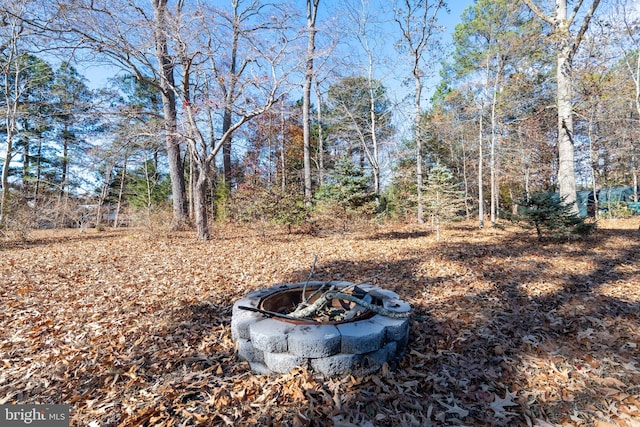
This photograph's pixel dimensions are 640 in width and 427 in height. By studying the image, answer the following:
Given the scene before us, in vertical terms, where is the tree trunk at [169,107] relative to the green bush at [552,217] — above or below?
above

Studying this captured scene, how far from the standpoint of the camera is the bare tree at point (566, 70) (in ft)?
20.4

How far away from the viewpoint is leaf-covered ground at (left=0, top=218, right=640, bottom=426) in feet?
5.51

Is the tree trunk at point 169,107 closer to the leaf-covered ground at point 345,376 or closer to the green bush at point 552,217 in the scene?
the leaf-covered ground at point 345,376

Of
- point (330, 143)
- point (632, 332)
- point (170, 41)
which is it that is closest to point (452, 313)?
point (632, 332)

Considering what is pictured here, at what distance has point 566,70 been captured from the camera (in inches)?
258

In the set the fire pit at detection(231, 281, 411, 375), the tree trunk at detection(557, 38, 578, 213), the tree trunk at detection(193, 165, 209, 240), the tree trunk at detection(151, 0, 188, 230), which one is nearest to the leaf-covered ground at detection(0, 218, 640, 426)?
the fire pit at detection(231, 281, 411, 375)

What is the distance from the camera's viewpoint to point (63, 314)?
298 cm

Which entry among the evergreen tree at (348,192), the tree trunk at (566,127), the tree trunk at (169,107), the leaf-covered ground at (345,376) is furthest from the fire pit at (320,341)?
the tree trunk at (566,127)

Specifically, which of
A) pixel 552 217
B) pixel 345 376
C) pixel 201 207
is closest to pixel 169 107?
pixel 201 207

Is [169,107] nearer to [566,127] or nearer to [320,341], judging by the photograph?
[320,341]

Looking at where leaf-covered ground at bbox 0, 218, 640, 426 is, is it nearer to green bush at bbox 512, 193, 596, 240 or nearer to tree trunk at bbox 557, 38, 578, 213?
green bush at bbox 512, 193, 596, 240

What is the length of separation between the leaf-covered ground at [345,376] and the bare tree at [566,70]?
279 centimetres

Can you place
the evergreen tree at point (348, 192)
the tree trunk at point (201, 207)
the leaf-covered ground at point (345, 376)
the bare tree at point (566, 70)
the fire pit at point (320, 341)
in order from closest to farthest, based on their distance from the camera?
the leaf-covered ground at point (345, 376) → the fire pit at point (320, 341) → the bare tree at point (566, 70) → the tree trunk at point (201, 207) → the evergreen tree at point (348, 192)

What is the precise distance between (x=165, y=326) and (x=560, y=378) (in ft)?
11.0
